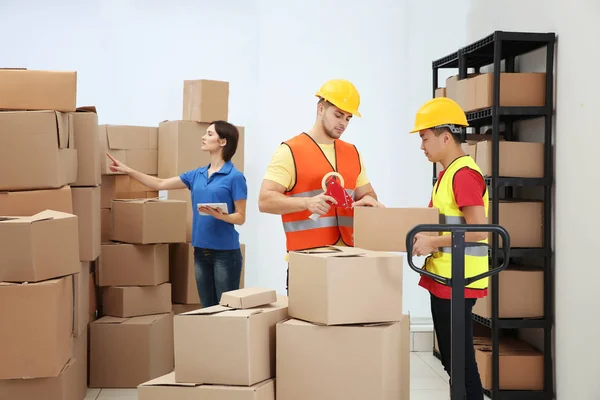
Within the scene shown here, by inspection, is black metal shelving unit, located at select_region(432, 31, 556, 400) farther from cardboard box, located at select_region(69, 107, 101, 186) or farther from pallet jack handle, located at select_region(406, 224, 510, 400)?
cardboard box, located at select_region(69, 107, 101, 186)

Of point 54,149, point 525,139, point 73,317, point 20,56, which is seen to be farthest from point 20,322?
point 525,139

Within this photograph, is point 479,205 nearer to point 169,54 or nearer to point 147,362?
point 147,362

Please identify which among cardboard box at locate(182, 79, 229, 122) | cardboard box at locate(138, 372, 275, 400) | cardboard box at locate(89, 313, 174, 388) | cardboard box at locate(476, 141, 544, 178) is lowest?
cardboard box at locate(89, 313, 174, 388)

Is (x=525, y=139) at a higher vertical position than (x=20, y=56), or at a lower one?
lower

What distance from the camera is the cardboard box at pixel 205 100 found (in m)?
4.80

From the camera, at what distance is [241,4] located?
542 centimetres

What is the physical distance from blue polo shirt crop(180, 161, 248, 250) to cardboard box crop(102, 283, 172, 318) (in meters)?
0.76

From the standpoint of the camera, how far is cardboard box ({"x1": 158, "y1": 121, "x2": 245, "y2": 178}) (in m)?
4.78

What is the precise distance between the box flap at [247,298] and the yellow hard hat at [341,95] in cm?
81

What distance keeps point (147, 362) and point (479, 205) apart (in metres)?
2.43

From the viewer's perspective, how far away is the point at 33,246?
3266 millimetres

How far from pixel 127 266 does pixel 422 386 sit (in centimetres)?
187

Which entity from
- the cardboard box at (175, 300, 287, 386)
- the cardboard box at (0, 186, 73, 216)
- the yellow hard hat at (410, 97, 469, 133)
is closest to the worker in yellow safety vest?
the yellow hard hat at (410, 97, 469, 133)

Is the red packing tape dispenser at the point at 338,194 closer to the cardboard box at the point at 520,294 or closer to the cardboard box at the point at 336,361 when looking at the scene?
the cardboard box at the point at 336,361
